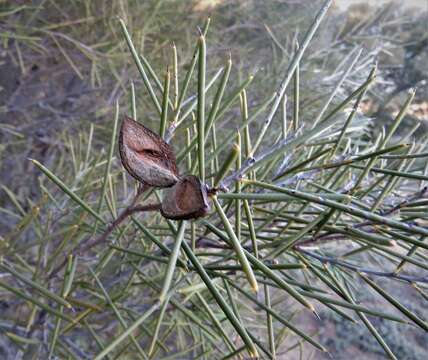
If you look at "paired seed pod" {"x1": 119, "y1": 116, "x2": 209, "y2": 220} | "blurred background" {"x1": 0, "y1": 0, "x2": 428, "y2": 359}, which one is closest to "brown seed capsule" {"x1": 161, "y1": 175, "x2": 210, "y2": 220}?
"paired seed pod" {"x1": 119, "y1": 116, "x2": 209, "y2": 220}

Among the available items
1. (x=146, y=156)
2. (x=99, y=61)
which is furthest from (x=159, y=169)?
(x=99, y=61)

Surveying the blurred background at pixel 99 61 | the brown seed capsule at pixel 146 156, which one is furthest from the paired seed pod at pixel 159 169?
the blurred background at pixel 99 61

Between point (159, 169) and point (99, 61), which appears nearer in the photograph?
point (159, 169)

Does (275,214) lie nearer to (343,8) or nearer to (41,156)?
(41,156)

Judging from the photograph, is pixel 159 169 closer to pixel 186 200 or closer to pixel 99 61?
pixel 186 200

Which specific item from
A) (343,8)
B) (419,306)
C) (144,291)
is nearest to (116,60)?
(144,291)

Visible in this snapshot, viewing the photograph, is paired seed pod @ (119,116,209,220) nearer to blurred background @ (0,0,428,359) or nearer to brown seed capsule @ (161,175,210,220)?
brown seed capsule @ (161,175,210,220)

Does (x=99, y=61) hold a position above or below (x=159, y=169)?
below
